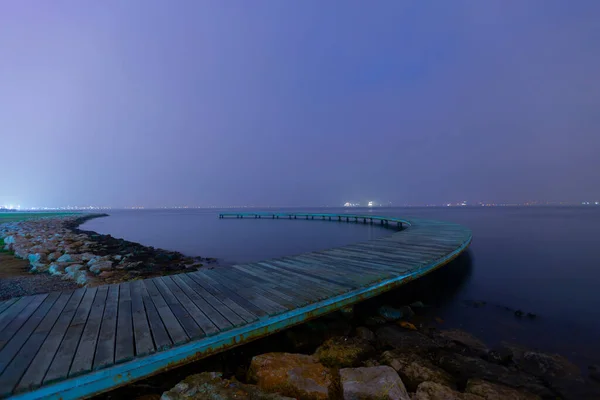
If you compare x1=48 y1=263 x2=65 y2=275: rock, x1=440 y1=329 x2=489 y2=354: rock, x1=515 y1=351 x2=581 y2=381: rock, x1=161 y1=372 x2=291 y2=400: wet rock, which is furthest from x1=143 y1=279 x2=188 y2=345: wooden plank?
x1=48 y1=263 x2=65 y2=275: rock

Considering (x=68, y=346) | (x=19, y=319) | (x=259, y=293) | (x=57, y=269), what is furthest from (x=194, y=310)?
(x=57, y=269)

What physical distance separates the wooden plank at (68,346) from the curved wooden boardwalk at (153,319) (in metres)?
0.01

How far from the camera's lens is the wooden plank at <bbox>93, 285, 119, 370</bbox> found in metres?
2.74

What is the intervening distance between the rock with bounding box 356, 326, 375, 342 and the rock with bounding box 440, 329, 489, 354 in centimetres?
155

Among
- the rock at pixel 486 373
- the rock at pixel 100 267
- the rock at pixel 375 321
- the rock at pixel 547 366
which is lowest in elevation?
the rock at pixel 547 366

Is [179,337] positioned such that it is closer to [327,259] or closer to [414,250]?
[327,259]

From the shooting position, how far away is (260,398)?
2.91 meters

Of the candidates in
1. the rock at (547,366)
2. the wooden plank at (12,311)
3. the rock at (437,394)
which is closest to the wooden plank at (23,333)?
the wooden plank at (12,311)

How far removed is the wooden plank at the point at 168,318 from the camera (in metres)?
3.19

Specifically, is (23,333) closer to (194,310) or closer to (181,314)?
(181,314)

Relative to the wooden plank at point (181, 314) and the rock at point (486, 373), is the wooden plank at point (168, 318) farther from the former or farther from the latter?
the rock at point (486, 373)

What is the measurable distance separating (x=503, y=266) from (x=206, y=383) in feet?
43.2

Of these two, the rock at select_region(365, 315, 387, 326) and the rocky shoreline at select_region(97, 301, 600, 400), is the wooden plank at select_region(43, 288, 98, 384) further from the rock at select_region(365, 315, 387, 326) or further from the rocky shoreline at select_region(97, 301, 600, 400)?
the rock at select_region(365, 315, 387, 326)

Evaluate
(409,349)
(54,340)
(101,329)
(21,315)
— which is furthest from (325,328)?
(21,315)
